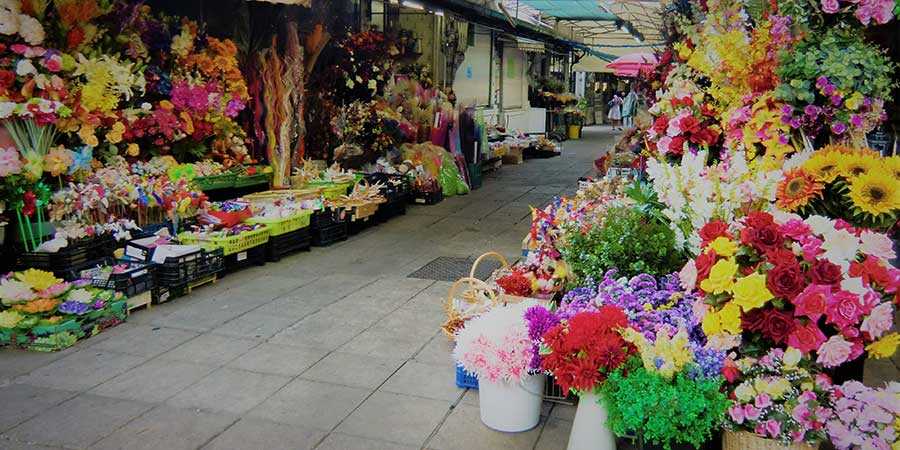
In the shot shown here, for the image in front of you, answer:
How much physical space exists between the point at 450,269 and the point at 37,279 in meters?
3.67

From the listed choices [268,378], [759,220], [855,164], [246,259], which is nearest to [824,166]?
[855,164]

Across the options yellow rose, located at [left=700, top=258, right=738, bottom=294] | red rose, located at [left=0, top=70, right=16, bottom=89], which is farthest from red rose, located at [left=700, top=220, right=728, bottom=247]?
red rose, located at [left=0, top=70, right=16, bottom=89]

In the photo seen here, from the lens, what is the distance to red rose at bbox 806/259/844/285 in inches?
124

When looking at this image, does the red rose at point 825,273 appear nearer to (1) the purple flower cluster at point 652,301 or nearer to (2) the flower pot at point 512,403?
(1) the purple flower cluster at point 652,301

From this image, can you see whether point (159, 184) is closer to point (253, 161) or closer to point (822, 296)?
point (253, 161)

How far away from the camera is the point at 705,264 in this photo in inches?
135

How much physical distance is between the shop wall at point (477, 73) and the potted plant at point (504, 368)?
536 inches

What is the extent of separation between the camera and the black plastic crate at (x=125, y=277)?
18.7 feet

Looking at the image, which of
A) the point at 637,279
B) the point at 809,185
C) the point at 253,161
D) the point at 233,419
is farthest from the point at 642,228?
the point at 253,161

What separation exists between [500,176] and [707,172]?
10.9 metres

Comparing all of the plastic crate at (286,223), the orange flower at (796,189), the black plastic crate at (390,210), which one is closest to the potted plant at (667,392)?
the orange flower at (796,189)

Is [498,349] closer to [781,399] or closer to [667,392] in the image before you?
[667,392]

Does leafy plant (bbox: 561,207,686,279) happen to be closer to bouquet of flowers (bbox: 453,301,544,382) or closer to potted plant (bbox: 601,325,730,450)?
bouquet of flowers (bbox: 453,301,544,382)

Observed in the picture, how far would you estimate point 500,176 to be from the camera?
15.0 metres
